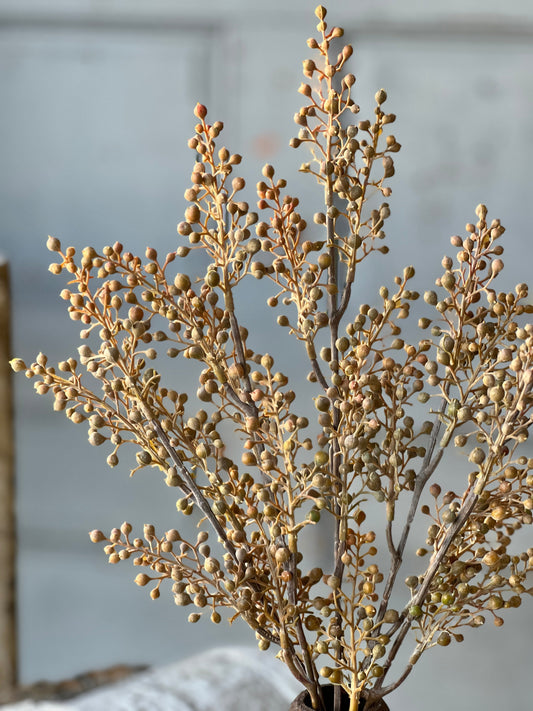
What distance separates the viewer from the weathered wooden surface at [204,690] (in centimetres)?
98

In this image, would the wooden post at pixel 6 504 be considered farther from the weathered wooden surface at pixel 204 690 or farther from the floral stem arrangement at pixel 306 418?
the floral stem arrangement at pixel 306 418

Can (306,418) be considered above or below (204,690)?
above

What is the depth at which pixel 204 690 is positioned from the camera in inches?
40.2

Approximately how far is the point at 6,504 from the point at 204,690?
498mm

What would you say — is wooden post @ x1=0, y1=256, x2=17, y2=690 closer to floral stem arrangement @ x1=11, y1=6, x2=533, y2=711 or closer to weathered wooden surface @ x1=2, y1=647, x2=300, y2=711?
weathered wooden surface @ x1=2, y1=647, x2=300, y2=711

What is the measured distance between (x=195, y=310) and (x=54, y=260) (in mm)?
1121

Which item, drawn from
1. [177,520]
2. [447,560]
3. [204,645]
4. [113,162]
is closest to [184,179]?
[113,162]

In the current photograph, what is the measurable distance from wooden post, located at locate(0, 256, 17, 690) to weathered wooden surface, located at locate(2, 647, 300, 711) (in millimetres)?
324

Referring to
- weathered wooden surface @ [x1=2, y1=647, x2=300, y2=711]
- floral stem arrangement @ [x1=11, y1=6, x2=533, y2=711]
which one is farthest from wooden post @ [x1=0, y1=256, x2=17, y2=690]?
floral stem arrangement @ [x1=11, y1=6, x2=533, y2=711]

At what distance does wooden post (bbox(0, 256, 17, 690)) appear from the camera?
1.28 metres

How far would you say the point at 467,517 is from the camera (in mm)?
544

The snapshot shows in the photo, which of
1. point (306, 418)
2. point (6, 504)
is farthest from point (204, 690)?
point (306, 418)

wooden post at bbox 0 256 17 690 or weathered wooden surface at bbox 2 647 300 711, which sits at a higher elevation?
wooden post at bbox 0 256 17 690

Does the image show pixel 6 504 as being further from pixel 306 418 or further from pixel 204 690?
pixel 306 418
